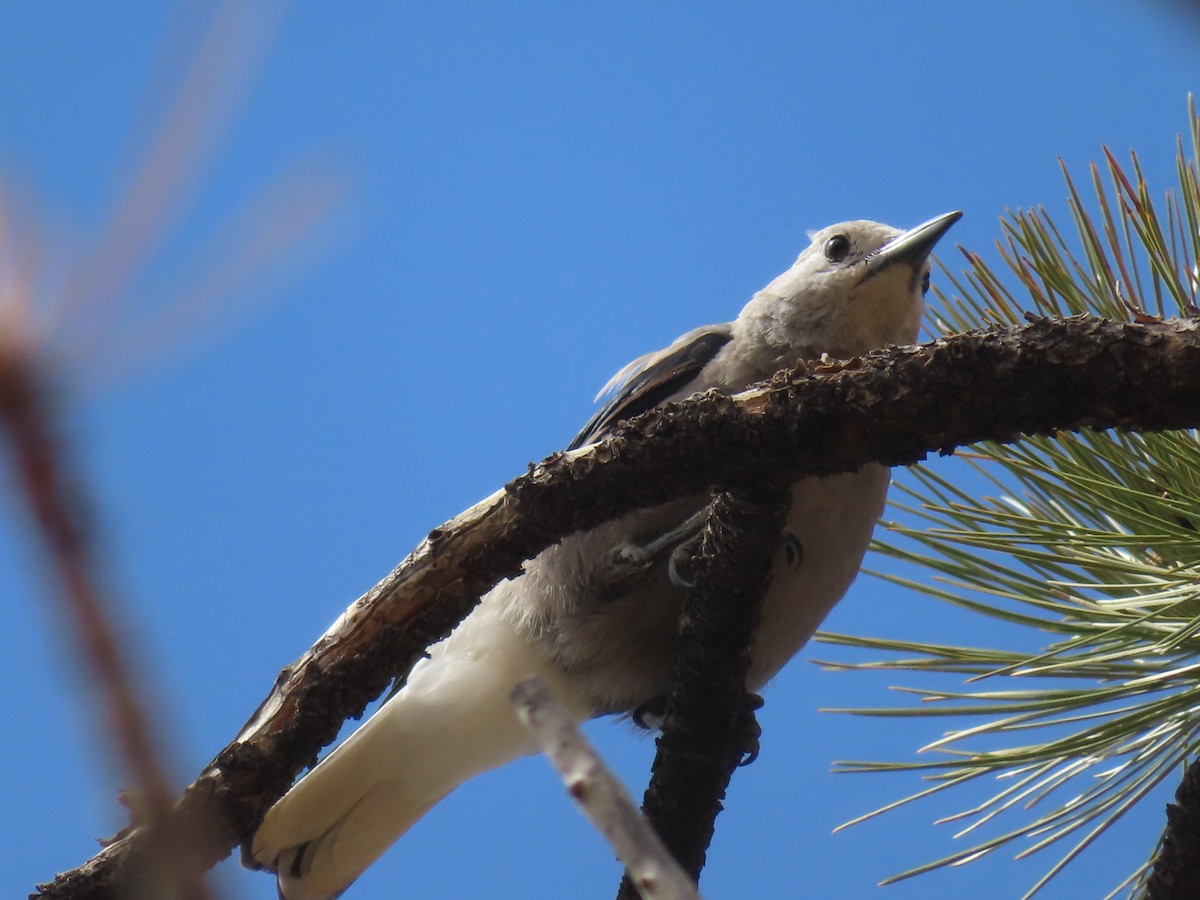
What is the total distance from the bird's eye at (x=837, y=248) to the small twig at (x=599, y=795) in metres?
2.49

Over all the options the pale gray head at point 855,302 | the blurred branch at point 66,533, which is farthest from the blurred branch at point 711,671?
the blurred branch at point 66,533

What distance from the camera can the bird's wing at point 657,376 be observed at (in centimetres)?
282

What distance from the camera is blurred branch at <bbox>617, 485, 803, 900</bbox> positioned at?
1.85 metres

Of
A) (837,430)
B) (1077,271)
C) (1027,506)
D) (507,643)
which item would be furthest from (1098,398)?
(507,643)

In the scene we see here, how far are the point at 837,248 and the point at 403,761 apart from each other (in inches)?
64.9

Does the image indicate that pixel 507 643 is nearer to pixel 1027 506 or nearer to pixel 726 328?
pixel 726 328

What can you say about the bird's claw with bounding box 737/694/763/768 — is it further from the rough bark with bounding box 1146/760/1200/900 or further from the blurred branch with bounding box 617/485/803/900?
the rough bark with bounding box 1146/760/1200/900

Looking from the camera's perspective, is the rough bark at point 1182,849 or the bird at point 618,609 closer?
the rough bark at point 1182,849

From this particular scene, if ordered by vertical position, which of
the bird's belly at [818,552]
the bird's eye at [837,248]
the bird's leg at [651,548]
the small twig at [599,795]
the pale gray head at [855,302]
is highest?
the bird's eye at [837,248]

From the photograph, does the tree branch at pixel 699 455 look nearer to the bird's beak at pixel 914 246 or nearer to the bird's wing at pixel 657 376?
the bird's wing at pixel 657 376

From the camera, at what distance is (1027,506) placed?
2.26 metres

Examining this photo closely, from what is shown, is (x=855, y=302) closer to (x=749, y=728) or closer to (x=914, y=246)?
(x=914, y=246)

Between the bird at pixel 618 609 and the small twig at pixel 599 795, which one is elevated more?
the bird at pixel 618 609

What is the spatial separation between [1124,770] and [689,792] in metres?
0.77
